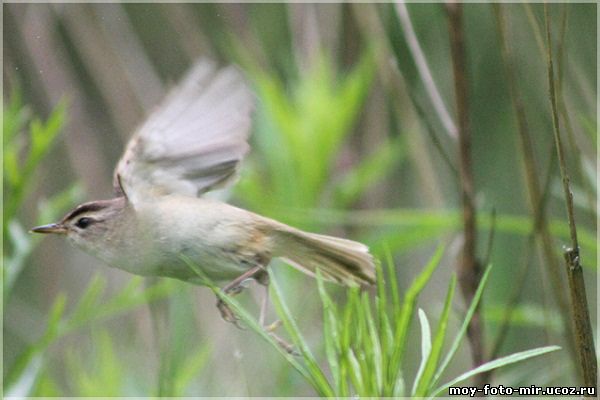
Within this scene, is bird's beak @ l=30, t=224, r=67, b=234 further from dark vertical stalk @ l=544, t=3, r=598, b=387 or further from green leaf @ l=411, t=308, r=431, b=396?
dark vertical stalk @ l=544, t=3, r=598, b=387

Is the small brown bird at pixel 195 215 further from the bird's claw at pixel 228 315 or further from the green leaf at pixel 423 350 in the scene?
the green leaf at pixel 423 350

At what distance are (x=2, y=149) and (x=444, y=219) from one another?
0.73m

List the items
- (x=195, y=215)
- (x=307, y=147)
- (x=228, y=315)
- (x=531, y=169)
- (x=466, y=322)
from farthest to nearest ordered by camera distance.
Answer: (x=307, y=147)
(x=531, y=169)
(x=195, y=215)
(x=228, y=315)
(x=466, y=322)

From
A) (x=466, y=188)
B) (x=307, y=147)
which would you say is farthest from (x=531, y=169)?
(x=307, y=147)

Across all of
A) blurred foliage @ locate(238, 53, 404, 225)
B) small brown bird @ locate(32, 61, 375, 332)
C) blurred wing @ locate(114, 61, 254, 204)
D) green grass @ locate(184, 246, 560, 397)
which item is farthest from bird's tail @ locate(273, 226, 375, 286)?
blurred foliage @ locate(238, 53, 404, 225)

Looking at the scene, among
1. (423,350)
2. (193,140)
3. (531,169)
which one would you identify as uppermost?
(193,140)

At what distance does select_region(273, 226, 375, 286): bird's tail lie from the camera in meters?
1.21

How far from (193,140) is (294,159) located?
772 mm

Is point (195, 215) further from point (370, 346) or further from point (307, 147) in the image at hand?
point (307, 147)

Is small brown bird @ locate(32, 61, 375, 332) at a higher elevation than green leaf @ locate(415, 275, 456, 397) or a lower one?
higher

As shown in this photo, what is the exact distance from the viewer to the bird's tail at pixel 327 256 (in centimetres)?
121

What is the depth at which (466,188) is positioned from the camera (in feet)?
4.89

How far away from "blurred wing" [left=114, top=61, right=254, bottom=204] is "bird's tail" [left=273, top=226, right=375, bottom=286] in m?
0.13

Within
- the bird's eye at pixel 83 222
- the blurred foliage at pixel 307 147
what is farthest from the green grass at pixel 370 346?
the blurred foliage at pixel 307 147
